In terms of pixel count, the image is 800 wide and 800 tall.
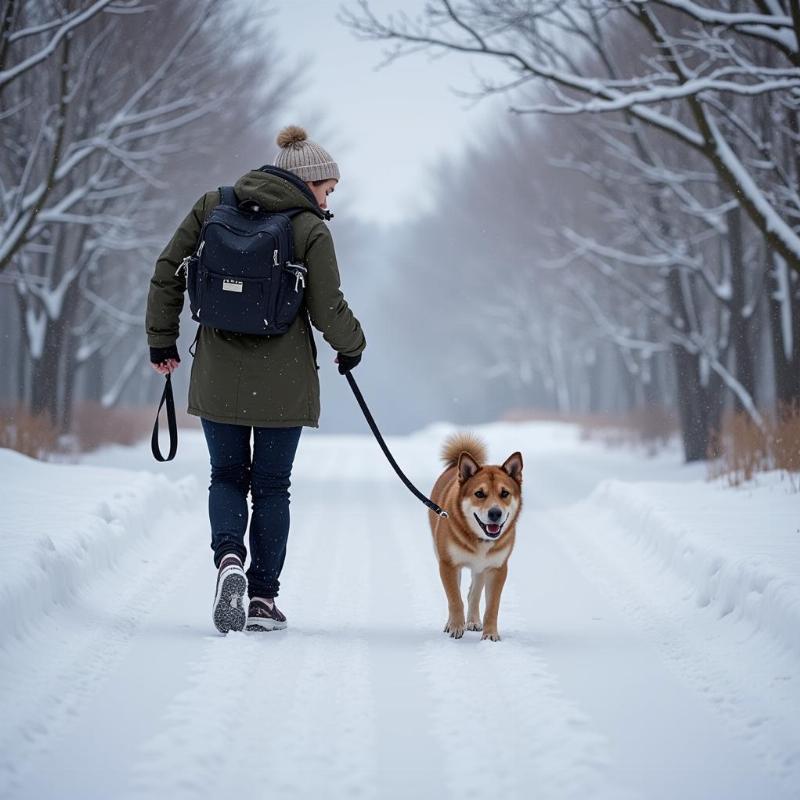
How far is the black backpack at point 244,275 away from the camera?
4730 mm

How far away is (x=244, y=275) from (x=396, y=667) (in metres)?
1.76

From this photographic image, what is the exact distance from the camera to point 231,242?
4727 millimetres

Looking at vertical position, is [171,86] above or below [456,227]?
below

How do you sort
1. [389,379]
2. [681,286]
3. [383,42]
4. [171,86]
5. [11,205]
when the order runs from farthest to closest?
[389,379] < [681,286] < [171,86] < [11,205] < [383,42]

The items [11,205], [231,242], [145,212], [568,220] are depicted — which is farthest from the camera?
[568,220]

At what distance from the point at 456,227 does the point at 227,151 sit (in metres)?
20.9

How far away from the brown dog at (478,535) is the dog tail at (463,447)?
38 centimetres

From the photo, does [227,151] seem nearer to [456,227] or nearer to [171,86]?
[171,86]

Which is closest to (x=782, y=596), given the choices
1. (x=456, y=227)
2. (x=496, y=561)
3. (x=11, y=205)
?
(x=496, y=561)

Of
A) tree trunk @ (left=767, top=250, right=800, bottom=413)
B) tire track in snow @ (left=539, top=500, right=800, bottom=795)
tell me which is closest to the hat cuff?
tire track in snow @ (left=539, top=500, right=800, bottom=795)

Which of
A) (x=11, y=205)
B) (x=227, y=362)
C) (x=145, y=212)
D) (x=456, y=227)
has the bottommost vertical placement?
(x=227, y=362)

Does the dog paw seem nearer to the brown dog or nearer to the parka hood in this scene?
the brown dog

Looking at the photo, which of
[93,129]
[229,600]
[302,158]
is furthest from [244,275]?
[93,129]

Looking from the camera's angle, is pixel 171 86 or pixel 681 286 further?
pixel 681 286
